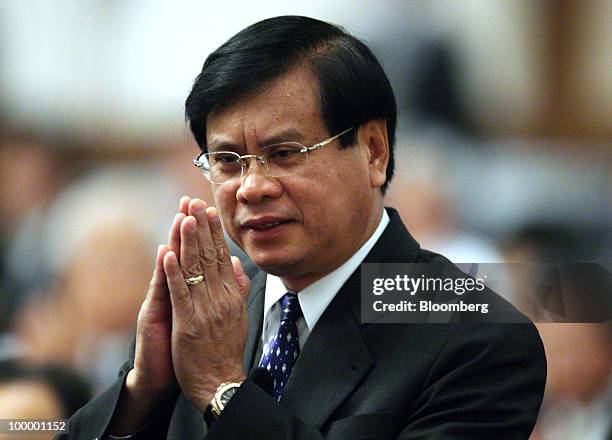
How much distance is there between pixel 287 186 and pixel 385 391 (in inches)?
12.8

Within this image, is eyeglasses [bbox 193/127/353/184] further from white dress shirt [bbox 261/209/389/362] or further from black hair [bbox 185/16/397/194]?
white dress shirt [bbox 261/209/389/362]

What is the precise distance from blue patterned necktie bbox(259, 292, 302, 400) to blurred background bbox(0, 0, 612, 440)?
62 centimetres

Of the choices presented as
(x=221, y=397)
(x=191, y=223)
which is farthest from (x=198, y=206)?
(x=221, y=397)

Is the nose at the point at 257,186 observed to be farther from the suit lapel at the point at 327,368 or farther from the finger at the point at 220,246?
the suit lapel at the point at 327,368

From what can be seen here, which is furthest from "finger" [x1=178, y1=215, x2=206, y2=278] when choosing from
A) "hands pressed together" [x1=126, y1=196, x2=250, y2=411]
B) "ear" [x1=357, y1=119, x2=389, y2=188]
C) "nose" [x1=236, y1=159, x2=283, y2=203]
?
"ear" [x1=357, y1=119, x2=389, y2=188]

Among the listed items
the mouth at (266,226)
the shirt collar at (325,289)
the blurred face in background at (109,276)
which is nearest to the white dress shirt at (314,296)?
the shirt collar at (325,289)

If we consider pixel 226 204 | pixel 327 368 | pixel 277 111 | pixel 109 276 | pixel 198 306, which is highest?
pixel 277 111

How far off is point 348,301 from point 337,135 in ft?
0.83

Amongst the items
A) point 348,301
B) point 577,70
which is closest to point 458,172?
point 577,70

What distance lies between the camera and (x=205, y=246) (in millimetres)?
1299

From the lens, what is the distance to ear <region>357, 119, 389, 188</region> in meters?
1.47

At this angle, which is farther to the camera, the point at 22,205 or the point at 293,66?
the point at 22,205

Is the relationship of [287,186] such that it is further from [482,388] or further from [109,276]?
[109,276]

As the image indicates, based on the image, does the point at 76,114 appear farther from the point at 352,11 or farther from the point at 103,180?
the point at 352,11
